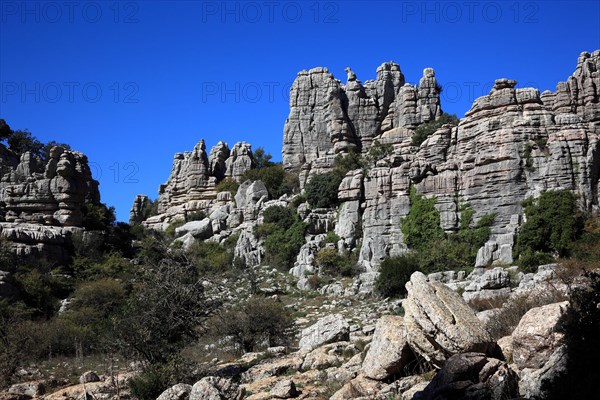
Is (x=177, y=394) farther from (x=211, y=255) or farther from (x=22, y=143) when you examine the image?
(x=22, y=143)

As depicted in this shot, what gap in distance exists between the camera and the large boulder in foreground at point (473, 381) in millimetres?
7219

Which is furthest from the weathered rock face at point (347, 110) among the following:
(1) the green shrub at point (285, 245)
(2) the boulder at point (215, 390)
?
(2) the boulder at point (215, 390)

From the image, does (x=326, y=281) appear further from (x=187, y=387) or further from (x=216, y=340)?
(x=187, y=387)

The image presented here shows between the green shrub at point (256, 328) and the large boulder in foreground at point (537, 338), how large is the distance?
11.7m

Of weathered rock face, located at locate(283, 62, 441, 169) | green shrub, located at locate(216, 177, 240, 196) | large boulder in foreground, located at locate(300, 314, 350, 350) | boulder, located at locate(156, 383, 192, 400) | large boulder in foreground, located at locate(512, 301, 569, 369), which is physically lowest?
boulder, located at locate(156, 383, 192, 400)

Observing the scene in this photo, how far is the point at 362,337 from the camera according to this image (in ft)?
52.4

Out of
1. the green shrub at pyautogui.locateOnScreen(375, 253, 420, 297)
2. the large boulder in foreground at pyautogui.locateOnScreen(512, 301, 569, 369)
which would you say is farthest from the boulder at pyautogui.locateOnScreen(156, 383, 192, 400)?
the green shrub at pyautogui.locateOnScreen(375, 253, 420, 297)

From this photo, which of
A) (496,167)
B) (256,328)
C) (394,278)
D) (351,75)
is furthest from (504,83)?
(351,75)

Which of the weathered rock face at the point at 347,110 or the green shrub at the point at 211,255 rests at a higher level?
the weathered rock face at the point at 347,110

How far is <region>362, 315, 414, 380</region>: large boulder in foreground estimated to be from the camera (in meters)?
9.49

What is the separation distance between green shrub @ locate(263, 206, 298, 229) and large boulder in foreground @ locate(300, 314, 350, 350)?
22.1 metres

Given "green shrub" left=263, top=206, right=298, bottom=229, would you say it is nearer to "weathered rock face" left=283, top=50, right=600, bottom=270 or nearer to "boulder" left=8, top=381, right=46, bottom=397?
"weathered rock face" left=283, top=50, right=600, bottom=270

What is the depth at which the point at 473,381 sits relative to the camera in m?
7.73

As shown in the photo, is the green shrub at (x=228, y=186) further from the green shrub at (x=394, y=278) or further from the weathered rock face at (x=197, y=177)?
the green shrub at (x=394, y=278)
